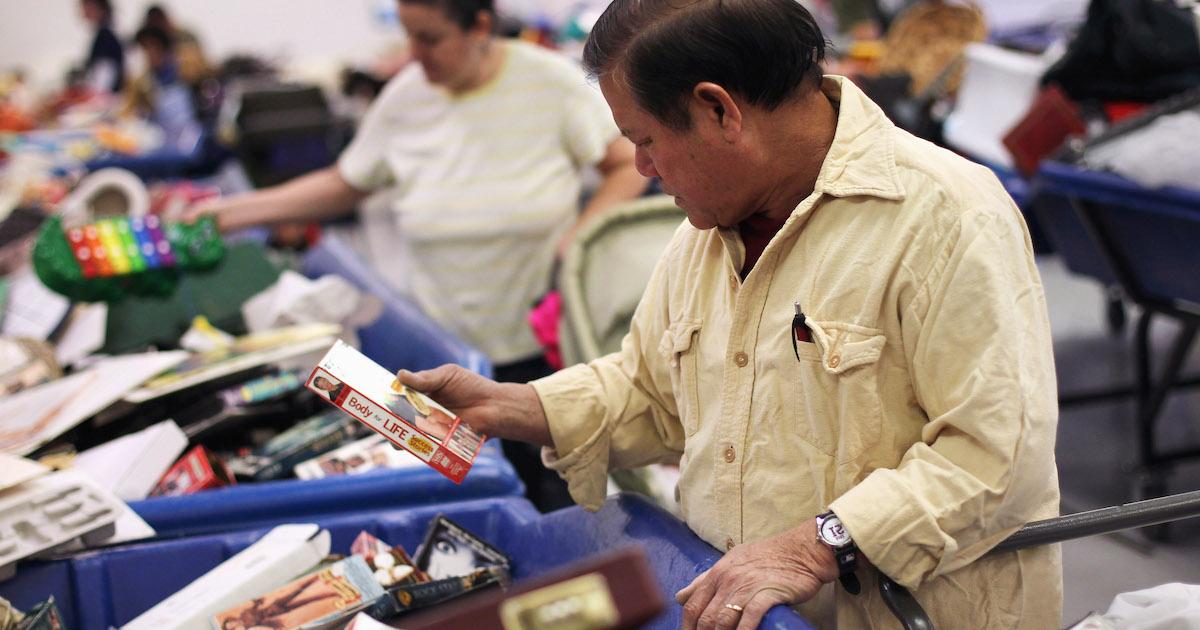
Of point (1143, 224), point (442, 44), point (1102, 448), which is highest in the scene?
point (442, 44)

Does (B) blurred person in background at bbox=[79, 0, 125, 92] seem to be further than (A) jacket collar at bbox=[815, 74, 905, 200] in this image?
Yes

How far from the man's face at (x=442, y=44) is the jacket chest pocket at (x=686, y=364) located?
1.50 metres

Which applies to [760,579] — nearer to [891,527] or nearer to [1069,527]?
[891,527]

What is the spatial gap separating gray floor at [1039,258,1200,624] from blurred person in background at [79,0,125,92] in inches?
332

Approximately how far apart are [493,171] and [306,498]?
125 cm

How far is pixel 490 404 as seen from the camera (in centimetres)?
167

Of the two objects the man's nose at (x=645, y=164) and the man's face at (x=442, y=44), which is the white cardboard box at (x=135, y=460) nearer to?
the man's face at (x=442, y=44)

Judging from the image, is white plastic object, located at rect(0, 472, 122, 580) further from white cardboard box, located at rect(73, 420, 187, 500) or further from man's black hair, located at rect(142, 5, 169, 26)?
man's black hair, located at rect(142, 5, 169, 26)

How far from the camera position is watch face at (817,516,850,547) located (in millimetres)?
1256

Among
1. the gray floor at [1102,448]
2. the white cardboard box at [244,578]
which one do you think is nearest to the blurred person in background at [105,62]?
the gray floor at [1102,448]

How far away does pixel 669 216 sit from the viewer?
9.39 feet

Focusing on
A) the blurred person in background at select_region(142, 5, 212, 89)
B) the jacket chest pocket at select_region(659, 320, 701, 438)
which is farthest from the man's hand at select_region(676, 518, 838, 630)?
the blurred person in background at select_region(142, 5, 212, 89)

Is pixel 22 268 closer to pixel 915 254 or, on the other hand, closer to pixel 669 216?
pixel 669 216

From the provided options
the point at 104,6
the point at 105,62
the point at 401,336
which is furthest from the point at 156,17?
the point at 401,336
